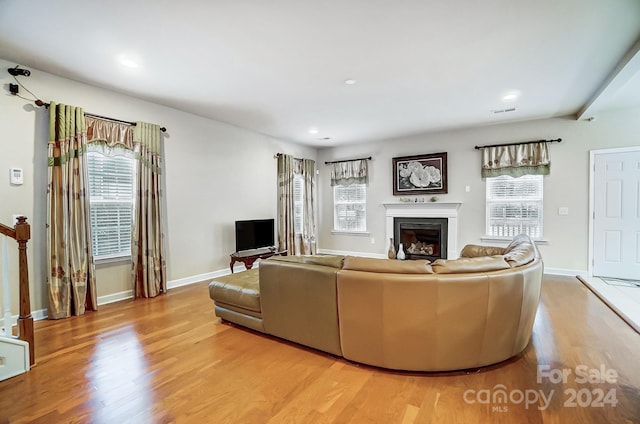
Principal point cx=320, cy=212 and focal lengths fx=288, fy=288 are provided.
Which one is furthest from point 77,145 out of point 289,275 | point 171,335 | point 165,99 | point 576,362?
point 576,362

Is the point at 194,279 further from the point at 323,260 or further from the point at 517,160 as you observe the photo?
the point at 517,160

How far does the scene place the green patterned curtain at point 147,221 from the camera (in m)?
3.87

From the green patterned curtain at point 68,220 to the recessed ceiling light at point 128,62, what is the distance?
0.91m

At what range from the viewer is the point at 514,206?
17.2ft

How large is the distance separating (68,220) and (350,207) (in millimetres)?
5268

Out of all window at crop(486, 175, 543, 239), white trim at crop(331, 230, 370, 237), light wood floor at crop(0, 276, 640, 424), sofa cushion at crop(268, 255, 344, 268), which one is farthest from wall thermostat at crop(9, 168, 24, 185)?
window at crop(486, 175, 543, 239)

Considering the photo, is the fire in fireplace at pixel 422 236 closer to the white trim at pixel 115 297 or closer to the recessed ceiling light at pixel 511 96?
the recessed ceiling light at pixel 511 96

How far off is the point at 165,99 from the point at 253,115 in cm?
127

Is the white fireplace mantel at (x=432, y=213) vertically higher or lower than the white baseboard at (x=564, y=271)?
higher

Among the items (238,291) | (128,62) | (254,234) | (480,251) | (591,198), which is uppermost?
(128,62)

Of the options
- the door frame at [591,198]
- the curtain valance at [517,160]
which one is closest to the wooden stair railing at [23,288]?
the curtain valance at [517,160]

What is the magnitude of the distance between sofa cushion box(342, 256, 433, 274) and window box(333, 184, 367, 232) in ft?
15.7

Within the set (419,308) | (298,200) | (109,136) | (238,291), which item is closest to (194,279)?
(238,291)

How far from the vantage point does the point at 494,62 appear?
2.99 meters
